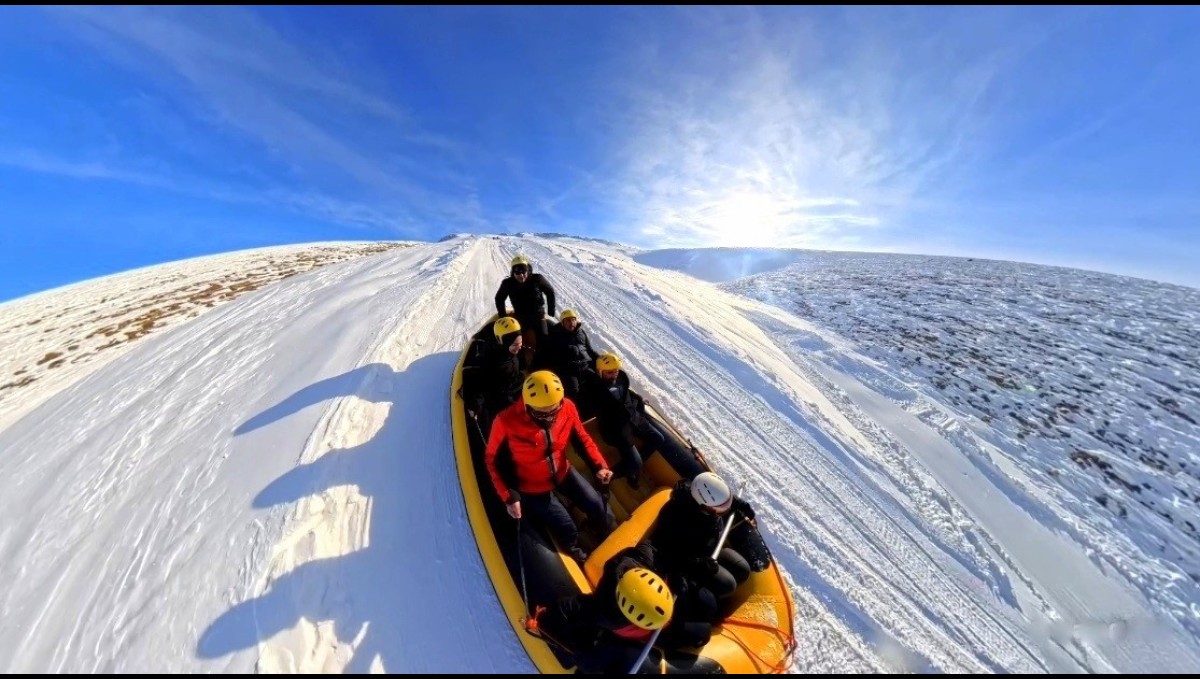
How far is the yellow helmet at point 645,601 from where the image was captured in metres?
2.24

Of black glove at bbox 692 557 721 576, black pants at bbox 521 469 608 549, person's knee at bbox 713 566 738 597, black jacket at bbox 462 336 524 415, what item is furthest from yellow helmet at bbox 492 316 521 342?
person's knee at bbox 713 566 738 597

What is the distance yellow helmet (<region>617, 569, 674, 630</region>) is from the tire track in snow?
1743 millimetres

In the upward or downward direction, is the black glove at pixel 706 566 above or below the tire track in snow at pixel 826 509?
above

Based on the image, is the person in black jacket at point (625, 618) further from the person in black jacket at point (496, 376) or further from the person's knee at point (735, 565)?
the person in black jacket at point (496, 376)

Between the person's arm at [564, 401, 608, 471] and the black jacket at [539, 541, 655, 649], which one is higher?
the person's arm at [564, 401, 608, 471]

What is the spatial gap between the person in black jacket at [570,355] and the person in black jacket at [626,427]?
26 cm

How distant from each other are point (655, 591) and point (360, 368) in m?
6.45

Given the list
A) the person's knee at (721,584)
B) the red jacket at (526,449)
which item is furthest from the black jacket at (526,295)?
the person's knee at (721,584)

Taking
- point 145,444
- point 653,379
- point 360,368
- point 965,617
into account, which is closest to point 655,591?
point 965,617

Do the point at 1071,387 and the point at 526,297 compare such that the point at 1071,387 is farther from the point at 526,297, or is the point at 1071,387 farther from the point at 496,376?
the point at 496,376

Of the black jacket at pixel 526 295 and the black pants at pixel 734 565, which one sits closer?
the black pants at pixel 734 565

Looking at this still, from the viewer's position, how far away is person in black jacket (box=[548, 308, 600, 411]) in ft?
16.9

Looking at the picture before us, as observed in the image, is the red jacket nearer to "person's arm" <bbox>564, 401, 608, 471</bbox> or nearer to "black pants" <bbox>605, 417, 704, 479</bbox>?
"person's arm" <bbox>564, 401, 608, 471</bbox>

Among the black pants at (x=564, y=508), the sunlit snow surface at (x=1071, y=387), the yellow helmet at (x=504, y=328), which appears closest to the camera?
the black pants at (x=564, y=508)
